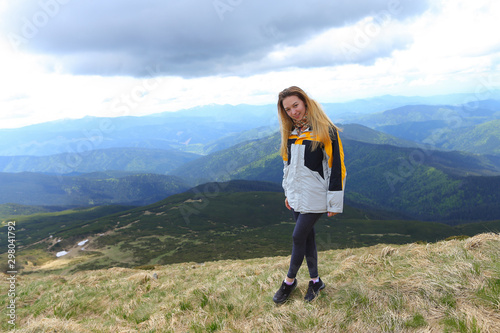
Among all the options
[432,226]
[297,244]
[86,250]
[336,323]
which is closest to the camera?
[336,323]

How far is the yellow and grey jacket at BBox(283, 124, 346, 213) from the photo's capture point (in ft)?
15.8

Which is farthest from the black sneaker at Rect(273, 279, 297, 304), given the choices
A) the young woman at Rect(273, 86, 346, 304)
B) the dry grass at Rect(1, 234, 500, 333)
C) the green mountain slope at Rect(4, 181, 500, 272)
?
the green mountain slope at Rect(4, 181, 500, 272)

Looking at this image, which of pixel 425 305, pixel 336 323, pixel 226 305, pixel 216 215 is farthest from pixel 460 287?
pixel 216 215

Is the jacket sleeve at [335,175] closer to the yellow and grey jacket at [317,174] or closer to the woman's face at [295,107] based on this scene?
the yellow and grey jacket at [317,174]

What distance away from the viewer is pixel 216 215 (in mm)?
150000

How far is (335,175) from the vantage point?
4797 millimetres

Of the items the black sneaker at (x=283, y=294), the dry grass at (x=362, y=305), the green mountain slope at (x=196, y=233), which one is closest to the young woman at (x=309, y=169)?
the black sneaker at (x=283, y=294)

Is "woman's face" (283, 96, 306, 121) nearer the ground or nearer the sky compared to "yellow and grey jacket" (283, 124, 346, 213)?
nearer the sky

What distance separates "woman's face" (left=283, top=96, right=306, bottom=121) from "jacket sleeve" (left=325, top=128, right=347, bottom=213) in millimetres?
752

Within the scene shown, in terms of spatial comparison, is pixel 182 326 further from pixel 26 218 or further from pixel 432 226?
pixel 26 218

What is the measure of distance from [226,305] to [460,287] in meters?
4.51

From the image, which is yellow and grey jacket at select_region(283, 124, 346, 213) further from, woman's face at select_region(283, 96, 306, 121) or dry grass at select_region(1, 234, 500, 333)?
dry grass at select_region(1, 234, 500, 333)

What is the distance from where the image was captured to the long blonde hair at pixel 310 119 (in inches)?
191

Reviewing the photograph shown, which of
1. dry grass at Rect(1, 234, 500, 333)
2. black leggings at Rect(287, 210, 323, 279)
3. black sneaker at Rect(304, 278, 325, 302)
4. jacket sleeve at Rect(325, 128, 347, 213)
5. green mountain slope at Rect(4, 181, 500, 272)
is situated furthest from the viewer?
green mountain slope at Rect(4, 181, 500, 272)
